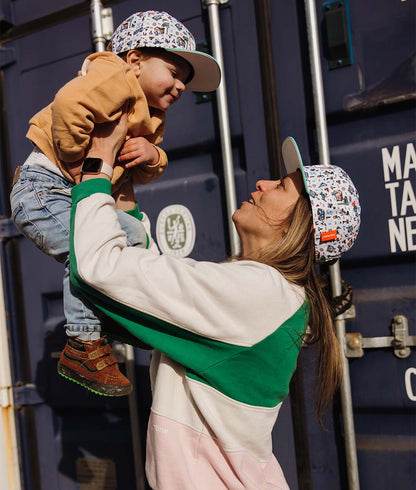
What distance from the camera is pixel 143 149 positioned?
1.61 meters

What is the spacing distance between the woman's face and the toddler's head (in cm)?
39

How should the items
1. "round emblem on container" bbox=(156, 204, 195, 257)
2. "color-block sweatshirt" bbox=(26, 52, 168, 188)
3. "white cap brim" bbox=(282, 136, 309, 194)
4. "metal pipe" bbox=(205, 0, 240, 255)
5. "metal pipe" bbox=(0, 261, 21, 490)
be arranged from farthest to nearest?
"metal pipe" bbox=(0, 261, 21, 490), "round emblem on container" bbox=(156, 204, 195, 257), "metal pipe" bbox=(205, 0, 240, 255), "white cap brim" bbox=(282, 136, 309, 194), "color-block sweatshirt" bbox=(26, 52, 168, 188)

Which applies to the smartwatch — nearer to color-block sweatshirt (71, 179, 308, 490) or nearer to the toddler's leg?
color-block sweatshirt (71, 179, 308, 490)

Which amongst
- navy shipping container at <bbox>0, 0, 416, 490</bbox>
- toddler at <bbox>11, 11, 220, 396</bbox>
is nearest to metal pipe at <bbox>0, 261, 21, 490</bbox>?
navy shipping container at <bbox>0, 0, 416, 490</bbox>

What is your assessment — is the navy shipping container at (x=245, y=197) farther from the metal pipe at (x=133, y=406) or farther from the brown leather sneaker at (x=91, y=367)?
the brown leather sneaker at (x=91, y=367)

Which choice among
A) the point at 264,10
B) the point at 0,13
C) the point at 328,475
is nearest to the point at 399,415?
the point at 328,475

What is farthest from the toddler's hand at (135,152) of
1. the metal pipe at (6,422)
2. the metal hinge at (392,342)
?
the metal pipe at (6,422)

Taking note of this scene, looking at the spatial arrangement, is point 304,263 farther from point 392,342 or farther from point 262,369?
point 392,342

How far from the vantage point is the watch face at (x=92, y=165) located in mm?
1469

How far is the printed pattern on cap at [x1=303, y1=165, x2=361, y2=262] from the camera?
1612 mm

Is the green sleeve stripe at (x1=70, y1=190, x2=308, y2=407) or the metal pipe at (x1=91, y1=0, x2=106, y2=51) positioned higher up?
the metal pipe at (x1=91, y1=0, x2=106, y2=51)

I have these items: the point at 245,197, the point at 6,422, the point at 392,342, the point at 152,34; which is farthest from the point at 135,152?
the point at 6,422

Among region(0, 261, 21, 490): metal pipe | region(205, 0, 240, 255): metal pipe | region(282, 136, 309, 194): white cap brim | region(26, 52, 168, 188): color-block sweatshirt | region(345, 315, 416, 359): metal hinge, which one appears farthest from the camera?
region(0, 261, 21, 490): metal pipe

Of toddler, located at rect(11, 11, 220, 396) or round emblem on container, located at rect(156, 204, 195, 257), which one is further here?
round emblem on container, located at rect(156, 204, 195, 257)
